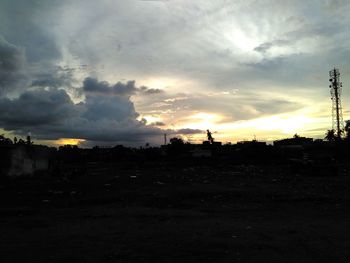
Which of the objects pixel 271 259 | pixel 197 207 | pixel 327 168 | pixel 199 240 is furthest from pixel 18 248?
pixel 327 168

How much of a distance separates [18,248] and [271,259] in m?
5.08

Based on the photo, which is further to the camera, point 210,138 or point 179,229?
point 210,138

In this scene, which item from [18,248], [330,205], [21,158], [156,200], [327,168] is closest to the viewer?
[18,248]

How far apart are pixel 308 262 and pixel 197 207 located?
26.7ft

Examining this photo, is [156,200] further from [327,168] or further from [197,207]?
[327,168]

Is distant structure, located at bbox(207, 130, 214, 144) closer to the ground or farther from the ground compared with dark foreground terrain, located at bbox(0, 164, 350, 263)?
farther from the ground

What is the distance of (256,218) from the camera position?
12.1m

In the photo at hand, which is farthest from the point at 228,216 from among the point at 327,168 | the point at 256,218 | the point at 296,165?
the point at 296,165

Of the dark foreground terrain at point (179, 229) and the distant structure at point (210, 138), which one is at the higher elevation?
the distant structure at point (210, 138)

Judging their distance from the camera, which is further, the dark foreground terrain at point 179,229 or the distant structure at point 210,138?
the distant structure at point 210,138

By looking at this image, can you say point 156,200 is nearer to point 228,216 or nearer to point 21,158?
point 228,216

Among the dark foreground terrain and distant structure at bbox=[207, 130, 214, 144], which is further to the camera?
distant structure at bbox=[207, 130, 214, 144]

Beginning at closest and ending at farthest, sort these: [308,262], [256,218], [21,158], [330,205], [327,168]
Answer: [308,262] → [256,218] → [330,205] → [327,168] → [21,158]

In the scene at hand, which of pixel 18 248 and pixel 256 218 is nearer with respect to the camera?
pixel 18 248
